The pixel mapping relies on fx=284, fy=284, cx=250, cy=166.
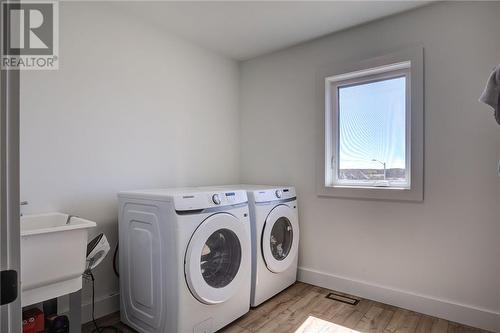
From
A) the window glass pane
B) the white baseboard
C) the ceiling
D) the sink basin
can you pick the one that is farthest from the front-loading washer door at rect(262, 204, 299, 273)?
the ceiling

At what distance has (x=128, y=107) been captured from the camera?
83.1 inches

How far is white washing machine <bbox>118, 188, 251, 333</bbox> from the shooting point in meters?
1.55

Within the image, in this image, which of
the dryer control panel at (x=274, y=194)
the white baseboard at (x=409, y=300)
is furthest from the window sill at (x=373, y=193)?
→ the white baseboard at (x=409, y=300)

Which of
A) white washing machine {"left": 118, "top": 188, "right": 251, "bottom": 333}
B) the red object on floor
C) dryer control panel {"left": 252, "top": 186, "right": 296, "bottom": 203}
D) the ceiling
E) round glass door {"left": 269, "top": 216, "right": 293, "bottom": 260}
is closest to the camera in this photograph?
the red object on floor

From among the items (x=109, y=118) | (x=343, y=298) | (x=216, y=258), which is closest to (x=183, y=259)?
(x=216, y=258)

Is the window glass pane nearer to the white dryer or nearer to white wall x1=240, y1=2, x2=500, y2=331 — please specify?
white wall x1=240, y1=2, x2=500, y2=331

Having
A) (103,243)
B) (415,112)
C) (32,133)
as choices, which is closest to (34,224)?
(103,243)

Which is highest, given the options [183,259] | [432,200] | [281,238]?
[432,200]

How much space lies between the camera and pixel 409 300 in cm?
204

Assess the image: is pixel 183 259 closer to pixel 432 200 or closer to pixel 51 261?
pixel 51 261

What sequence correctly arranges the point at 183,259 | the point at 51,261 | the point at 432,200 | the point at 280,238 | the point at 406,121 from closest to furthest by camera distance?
the point at 51,261 → the point at 183,259 → the point at 432,200 → the point at 406,121 → the point at 280,238

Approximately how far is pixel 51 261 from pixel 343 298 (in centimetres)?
198

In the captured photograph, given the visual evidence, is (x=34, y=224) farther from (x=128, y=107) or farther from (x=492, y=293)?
(x=492, y=293)

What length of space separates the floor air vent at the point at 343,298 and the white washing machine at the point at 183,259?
733 millimetres
